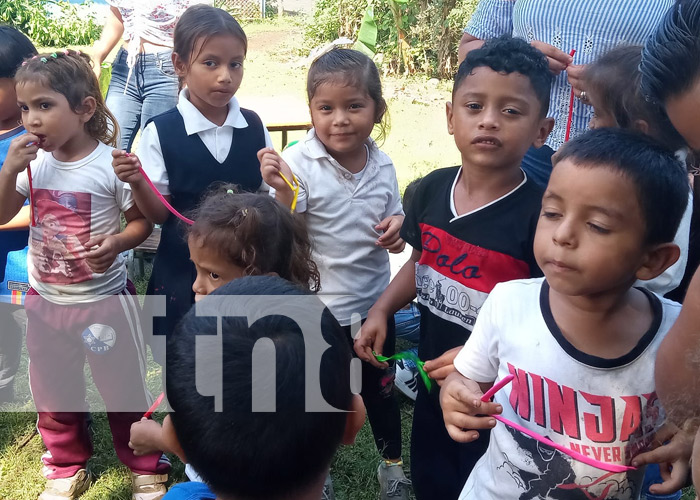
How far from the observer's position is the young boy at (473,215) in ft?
6.03

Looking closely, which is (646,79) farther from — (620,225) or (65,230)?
(65,230)

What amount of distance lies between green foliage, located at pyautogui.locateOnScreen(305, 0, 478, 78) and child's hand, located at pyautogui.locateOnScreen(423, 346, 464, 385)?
961cm

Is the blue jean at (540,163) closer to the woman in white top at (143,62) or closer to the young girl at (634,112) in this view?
the young girl at (634,112)

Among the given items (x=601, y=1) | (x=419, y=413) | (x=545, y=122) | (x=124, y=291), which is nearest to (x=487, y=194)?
(x=545, y=122)

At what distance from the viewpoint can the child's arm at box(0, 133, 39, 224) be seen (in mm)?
2275

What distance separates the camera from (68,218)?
95.9 inches

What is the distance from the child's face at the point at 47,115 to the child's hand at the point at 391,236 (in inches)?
46.7

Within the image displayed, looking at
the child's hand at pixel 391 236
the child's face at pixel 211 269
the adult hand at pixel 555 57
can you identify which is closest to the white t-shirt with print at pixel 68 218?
the child's face at pixel 211 269

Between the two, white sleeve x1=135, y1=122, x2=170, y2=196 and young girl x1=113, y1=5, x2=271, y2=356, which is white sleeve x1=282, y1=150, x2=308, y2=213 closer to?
young girl x1=113, y1=5, x2=271, y2=356

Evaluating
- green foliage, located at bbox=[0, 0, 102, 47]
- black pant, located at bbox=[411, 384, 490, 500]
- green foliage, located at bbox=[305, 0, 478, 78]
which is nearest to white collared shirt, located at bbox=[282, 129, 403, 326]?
black pant, located at bbox=[411, 384, 490, 500]

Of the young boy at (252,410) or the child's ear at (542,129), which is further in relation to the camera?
the child's ear at (542,129)

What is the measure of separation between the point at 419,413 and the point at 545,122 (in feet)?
3.20

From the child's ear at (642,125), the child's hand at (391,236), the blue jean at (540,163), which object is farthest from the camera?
the blue jean at (540,163)

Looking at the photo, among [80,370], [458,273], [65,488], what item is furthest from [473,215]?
[65,488]
